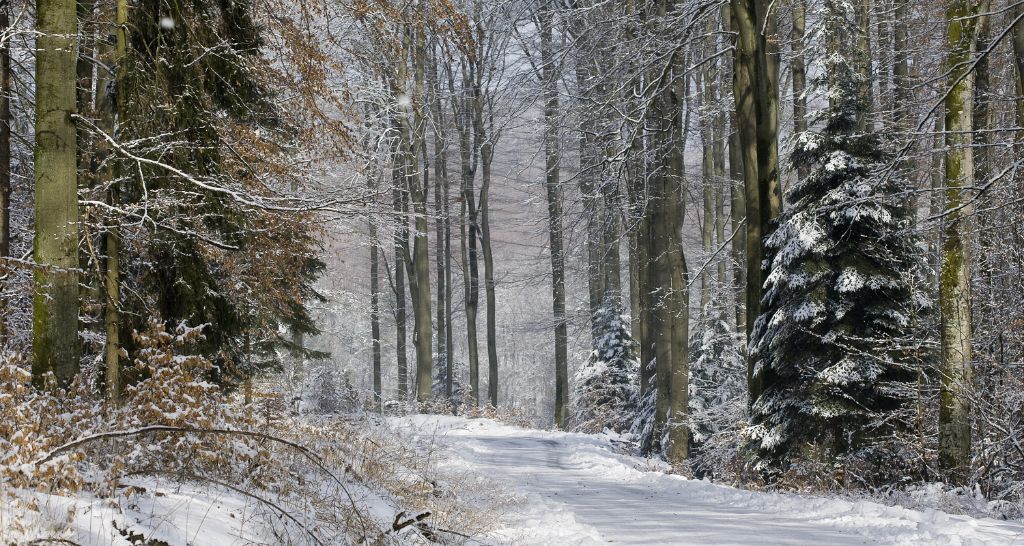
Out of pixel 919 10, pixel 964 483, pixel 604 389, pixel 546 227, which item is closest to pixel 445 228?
pixel 604 389

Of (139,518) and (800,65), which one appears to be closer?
(139,518)

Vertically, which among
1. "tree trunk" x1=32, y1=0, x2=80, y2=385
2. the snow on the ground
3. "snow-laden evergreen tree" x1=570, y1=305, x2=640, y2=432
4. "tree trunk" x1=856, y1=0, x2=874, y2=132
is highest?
"tree trunk" x1=856, y1=0, x2=874, y2=132

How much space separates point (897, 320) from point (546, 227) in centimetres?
986

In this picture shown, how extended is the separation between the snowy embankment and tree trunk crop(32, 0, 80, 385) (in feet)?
13.8

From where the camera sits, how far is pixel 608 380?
86.2 feet

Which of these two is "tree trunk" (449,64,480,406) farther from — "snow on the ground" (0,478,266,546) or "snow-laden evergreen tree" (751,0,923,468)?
"snow on the ground" (0,478,266,546)

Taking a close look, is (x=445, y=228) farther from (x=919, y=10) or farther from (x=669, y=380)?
(x=919, y=10)

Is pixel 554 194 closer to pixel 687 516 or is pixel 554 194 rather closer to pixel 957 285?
pixel 957 285

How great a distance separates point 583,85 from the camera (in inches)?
688

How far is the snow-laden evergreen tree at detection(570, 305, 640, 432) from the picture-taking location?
86.6 feet

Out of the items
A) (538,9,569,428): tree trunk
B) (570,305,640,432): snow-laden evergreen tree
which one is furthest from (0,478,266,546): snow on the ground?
(570,305,640,432): snow-laden evergreen tree

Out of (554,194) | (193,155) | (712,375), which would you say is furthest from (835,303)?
(554,194)

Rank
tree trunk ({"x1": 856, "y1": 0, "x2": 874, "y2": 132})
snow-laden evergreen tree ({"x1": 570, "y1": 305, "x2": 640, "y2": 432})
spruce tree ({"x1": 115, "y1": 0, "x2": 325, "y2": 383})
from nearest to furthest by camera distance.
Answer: spruce tree ({"x1": 115, "y1": 0, "x2": 325, "y2": 383}), tree trunk ({"x1": 856, "y1": 0, "x2": 874, "y2": 132}), snow-laden evergreen tree ({"x1": 570, "y1": 305, "x2": 640, "y2": 432})

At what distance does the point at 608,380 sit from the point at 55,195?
21.5m
